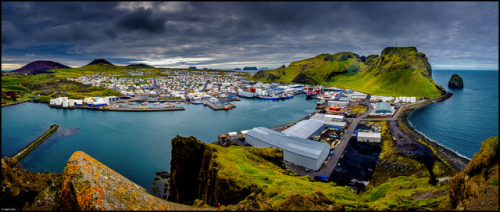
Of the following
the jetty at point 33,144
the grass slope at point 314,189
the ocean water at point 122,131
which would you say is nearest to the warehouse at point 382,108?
the ocean water at point 122,131

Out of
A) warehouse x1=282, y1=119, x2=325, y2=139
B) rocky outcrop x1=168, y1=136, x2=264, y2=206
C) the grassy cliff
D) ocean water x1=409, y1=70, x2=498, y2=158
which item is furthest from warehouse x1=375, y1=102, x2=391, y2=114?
rocky outcrop x1=168, y1=136, x2=264, y2=206

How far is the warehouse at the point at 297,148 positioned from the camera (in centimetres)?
2058

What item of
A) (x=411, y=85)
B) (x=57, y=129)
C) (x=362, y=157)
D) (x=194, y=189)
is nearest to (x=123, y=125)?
(x=57, y=129)

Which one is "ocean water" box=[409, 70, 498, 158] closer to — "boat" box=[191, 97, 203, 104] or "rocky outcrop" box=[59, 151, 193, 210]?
"rocky outcrop" box=[59, 151, 193, 210]

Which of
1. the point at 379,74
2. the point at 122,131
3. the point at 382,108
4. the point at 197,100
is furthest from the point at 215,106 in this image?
the point at 379,74

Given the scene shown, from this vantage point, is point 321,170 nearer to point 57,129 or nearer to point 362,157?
point 362,157

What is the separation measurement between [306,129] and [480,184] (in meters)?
24.0

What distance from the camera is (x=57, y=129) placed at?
35281 mm

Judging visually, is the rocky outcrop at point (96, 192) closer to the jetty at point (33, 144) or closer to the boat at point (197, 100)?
the jetty at point (33, 144)

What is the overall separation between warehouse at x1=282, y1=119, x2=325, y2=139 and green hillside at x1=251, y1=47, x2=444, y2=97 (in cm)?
5023

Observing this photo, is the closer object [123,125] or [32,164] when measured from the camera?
[32,164]

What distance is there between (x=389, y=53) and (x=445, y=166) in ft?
305

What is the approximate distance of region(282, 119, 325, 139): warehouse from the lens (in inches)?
1126

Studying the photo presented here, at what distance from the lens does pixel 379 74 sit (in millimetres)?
90750
